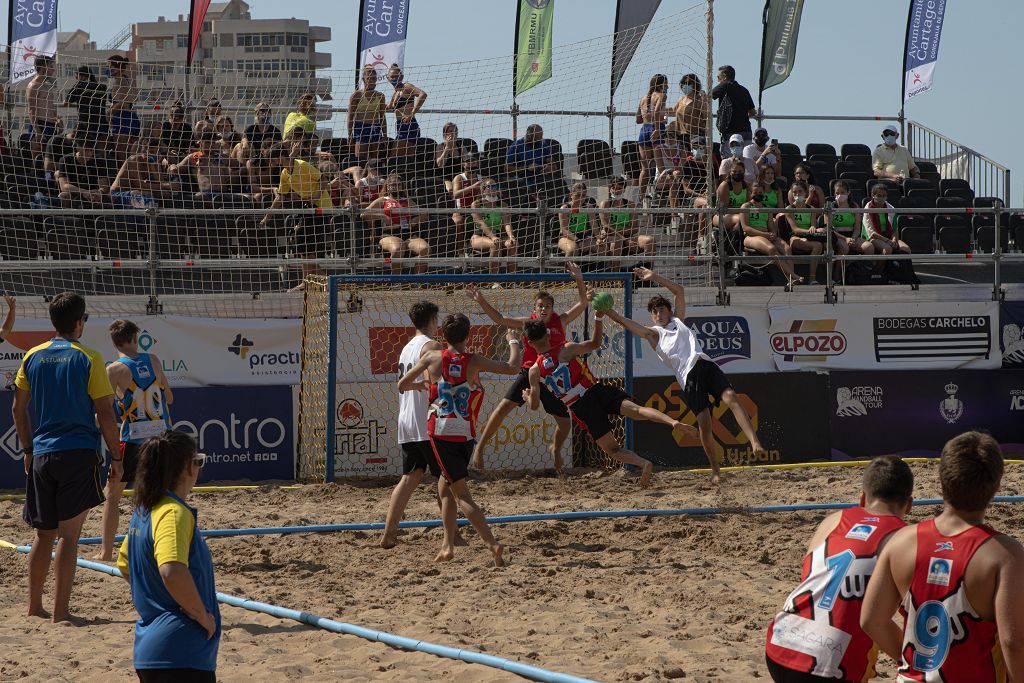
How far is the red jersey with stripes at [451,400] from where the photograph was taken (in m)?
A: 7.30

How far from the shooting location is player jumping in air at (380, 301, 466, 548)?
7.55m

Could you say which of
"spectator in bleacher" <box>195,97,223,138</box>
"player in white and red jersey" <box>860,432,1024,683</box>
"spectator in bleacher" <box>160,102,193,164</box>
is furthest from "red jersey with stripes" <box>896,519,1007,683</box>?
"spectator in bleacher" <box>160,102,193,164</box>

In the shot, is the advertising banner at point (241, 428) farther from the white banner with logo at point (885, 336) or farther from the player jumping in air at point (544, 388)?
the white banner with logo at point (885, 336)

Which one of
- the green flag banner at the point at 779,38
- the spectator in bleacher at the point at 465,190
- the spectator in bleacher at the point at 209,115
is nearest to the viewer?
the spectator in bleacher at the point at 209,115

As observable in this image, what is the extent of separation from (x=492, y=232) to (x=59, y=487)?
694cm

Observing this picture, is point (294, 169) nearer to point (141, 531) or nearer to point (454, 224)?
point (454, 224)

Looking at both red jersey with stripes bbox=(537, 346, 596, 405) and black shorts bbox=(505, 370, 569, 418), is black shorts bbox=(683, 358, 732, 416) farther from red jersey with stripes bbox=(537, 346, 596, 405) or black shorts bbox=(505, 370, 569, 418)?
black shorts bbox=(505, 370, 569, 418)

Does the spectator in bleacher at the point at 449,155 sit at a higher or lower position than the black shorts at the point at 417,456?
higher

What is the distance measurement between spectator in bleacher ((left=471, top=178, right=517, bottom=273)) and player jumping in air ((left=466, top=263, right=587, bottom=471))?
1663mm

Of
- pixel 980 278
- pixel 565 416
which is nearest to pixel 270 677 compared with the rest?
pixel 565 416

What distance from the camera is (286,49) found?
245ft

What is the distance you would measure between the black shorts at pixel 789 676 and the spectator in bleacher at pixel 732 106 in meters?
13.1

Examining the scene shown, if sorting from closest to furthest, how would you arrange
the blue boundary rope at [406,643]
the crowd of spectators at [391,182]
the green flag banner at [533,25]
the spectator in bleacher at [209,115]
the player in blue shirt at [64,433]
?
1. the blue boundary rope at [406,643]
2. the player in blue shirt at [64,433]
3. the crowd of spectators at [391,182]
4. the spectator in bleacher at [209,115]
5. the green flag banner at [533,25]

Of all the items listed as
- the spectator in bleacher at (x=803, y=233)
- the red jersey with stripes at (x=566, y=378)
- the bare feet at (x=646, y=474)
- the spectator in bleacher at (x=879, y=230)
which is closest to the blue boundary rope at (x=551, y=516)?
the bare feet at (x=646, y=474)
